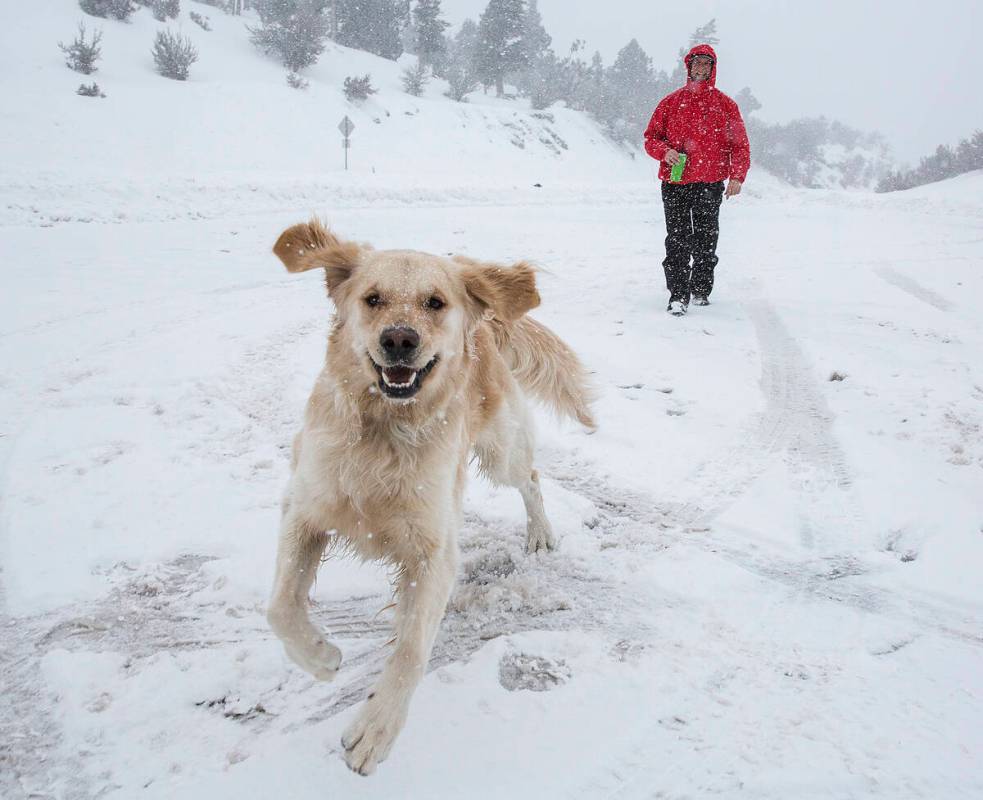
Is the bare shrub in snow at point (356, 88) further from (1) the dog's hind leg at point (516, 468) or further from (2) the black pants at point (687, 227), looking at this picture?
(1) the dog's hind leg at point (516, 468)

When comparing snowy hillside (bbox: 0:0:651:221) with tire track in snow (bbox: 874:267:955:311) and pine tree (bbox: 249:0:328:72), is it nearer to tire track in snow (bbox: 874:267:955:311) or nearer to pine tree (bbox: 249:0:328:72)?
pine tree (bbox: 249:0:328:72)

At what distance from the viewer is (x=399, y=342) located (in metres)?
1.96

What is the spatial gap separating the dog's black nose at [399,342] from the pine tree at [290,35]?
106ft

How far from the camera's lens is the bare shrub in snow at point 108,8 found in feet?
78.6

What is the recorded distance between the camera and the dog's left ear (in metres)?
2.47

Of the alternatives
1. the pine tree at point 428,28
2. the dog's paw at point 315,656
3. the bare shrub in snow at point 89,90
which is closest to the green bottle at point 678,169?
the dog's paw at point 315,656

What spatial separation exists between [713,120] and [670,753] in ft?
19.0

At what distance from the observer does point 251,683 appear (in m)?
1.98

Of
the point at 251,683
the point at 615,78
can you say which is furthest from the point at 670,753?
the point at 615,78

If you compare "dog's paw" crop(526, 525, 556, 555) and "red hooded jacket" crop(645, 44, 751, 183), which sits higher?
"red hooded jacket" crop(645, 44, 751, 183)

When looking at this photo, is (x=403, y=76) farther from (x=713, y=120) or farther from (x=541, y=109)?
(x=713, y=120)

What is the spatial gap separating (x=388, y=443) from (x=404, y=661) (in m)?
0.70

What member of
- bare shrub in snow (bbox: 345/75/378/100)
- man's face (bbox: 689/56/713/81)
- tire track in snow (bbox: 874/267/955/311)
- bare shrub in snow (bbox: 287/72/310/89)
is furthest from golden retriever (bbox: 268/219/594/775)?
bare shrub in snow (bbox: 345/75/378/100)

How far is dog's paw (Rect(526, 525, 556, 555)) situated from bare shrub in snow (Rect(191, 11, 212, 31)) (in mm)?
35138
